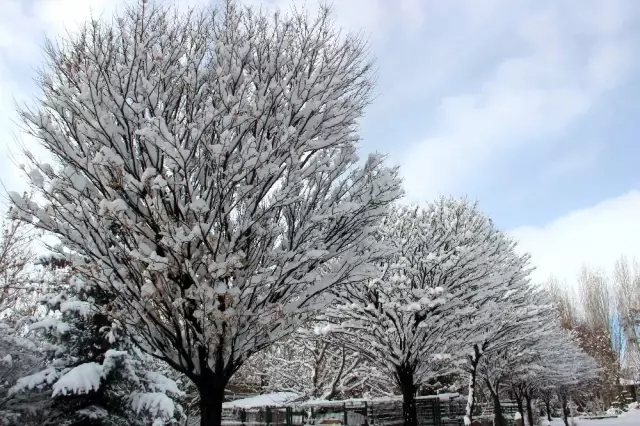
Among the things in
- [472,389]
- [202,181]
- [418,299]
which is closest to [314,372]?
[472,389]

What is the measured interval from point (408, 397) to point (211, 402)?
7.03 m

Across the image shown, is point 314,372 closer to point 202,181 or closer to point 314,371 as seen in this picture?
point 314,371

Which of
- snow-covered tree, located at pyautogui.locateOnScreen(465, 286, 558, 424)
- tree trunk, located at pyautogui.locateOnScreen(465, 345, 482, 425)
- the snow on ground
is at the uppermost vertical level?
snow-covered tree, located at pyautogui.locateOnScreen(465, 286, 558, 424)

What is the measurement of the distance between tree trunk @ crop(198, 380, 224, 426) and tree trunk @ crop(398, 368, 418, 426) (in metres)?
6.86

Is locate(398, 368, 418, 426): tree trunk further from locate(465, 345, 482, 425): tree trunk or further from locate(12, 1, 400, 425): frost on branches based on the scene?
locate(12, 1, 400, 425): frost on branches

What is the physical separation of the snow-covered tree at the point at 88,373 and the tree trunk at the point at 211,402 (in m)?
4.52

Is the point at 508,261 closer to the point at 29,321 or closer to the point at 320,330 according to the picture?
the point at 320,330

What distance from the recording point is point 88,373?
8.45 m

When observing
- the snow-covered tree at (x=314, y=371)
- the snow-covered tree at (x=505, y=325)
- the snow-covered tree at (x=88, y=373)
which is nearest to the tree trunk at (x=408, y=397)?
the snow-covered tree at (x=505, y=325)

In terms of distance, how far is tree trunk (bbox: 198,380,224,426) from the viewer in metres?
4.79

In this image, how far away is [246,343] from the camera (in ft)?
16.0

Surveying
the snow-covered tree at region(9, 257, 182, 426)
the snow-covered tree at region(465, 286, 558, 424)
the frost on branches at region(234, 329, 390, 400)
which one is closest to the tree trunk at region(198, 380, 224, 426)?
the snow-covered tree at region(9, 257, 182, 426)

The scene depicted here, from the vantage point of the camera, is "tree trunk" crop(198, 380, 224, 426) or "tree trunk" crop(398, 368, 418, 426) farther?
"tree trunk" crop(398, 368, 418, 426)

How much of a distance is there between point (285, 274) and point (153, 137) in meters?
1.93
